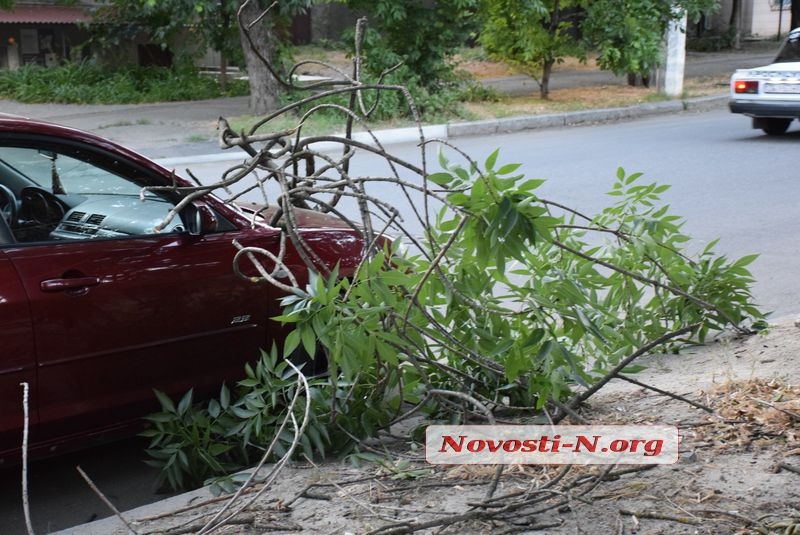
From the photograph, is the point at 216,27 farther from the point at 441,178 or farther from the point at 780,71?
the point at 441,178

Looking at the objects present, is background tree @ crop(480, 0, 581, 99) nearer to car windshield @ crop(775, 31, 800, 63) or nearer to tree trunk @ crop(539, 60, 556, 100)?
tree trunk @ crop(539, 60, 556, 100)

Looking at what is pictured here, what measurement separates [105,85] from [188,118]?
3.92m

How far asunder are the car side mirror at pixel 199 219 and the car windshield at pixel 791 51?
12.6 meters

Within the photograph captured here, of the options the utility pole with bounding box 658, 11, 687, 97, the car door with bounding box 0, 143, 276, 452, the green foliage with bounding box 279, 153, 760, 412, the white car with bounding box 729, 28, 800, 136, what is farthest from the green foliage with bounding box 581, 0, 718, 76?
the car door with bounding box 0, 143, 276, 452

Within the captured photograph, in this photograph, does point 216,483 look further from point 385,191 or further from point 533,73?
point 533,73

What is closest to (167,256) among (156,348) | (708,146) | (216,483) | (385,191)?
(156,348)

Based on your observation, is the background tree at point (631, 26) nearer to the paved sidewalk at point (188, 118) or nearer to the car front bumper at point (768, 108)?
the paved sidewalk at point (188, 118)

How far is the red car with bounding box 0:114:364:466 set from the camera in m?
4.02

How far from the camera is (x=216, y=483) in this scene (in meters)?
3.87

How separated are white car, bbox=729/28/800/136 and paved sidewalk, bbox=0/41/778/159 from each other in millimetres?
3264

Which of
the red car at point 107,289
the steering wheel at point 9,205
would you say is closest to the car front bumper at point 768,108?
the red car at point 107,289

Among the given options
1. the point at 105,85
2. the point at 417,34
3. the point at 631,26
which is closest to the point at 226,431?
the point at 417,34

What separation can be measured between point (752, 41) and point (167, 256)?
3739cm

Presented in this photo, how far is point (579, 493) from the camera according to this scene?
11.5 feet
